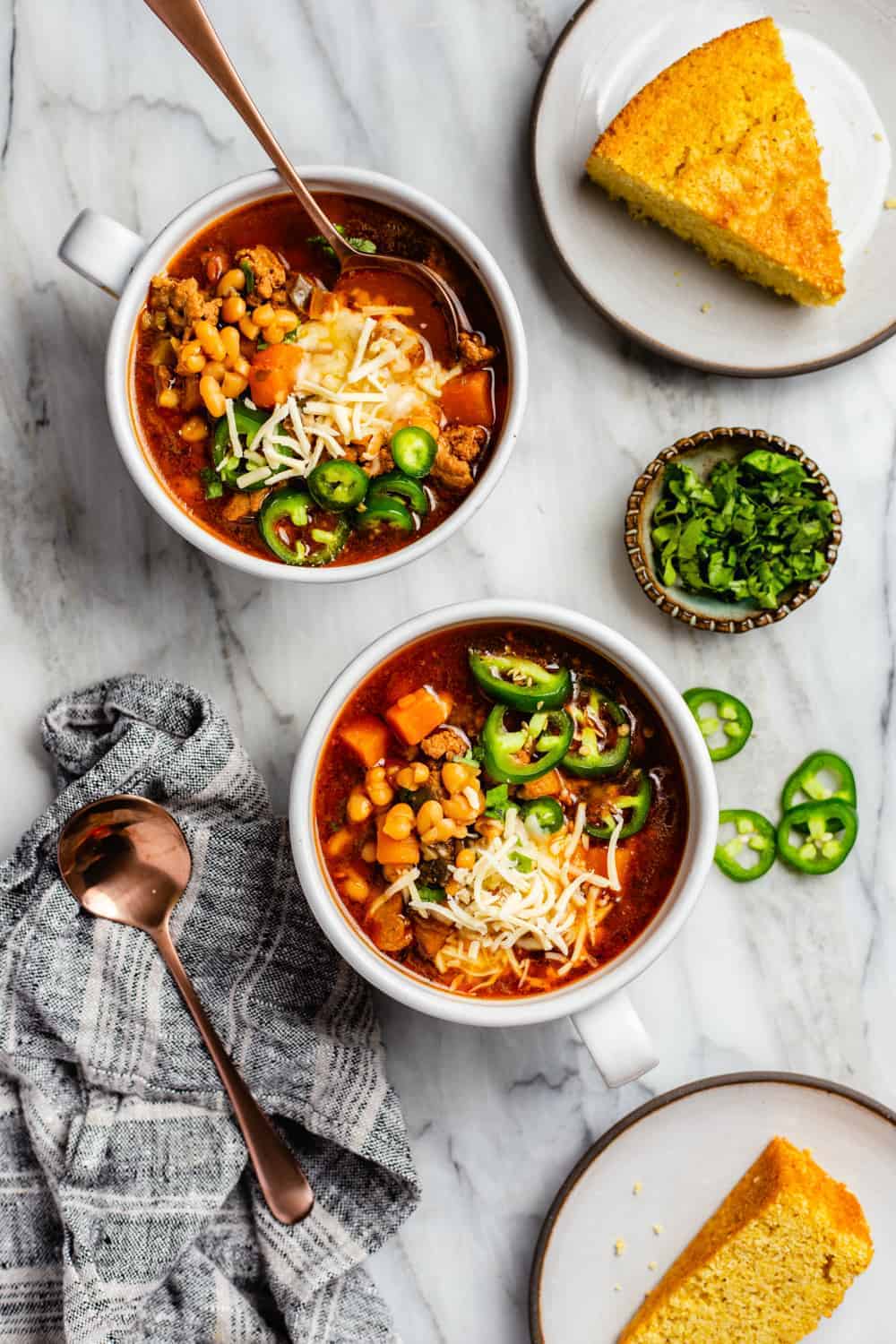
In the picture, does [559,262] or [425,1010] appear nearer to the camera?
[425,1010]

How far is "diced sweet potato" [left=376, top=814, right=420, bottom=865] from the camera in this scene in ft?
7.87

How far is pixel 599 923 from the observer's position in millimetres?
2473

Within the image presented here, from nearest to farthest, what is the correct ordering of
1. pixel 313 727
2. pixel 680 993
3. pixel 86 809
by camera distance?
pixel 313 727
pixel 86 809
pixel 680 993

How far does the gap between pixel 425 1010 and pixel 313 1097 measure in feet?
1.98

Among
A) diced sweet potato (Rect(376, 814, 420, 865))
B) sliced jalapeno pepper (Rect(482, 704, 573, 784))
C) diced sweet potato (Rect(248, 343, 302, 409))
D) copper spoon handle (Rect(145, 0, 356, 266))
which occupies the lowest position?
diced sweet potato (Rect(376, 814, 420, 865))

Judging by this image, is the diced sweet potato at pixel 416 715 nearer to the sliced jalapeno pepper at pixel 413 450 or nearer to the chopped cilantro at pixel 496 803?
the chopped cilantro at pixel 496 803

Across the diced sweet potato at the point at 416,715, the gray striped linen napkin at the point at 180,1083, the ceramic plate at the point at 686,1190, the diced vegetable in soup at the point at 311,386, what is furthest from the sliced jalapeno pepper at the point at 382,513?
the ceramic plate at the point at 686,1190

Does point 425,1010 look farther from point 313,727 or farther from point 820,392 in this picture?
point 820,392

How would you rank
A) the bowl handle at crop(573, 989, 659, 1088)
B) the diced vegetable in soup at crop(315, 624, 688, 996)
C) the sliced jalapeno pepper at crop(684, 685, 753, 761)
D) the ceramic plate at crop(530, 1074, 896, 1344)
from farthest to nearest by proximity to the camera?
the sliced jalapeno pepper at crop(684, 685, 753, 761)
the ceramic plate at crop(530, 1074, 896, 1344)
the diced vegetable in soup at crop(315, 624, 688, 996)
the bowl handle at crop(573, 989, 659, 1088)

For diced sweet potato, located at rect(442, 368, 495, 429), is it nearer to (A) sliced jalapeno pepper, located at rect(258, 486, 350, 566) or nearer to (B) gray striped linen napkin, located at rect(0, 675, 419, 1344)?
(A) sliced jalapeno pepper, located at rect(258, 486, 350, 566)

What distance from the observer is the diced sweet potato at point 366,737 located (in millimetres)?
2459

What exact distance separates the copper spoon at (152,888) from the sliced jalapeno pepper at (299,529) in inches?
26.6

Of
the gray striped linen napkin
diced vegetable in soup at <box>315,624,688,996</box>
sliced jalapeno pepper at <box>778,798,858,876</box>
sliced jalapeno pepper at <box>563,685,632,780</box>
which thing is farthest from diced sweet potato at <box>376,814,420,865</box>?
sliced jalapeno pepper at <box>778,798,858,876</box>

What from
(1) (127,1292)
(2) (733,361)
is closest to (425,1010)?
(1) (127,1292)
